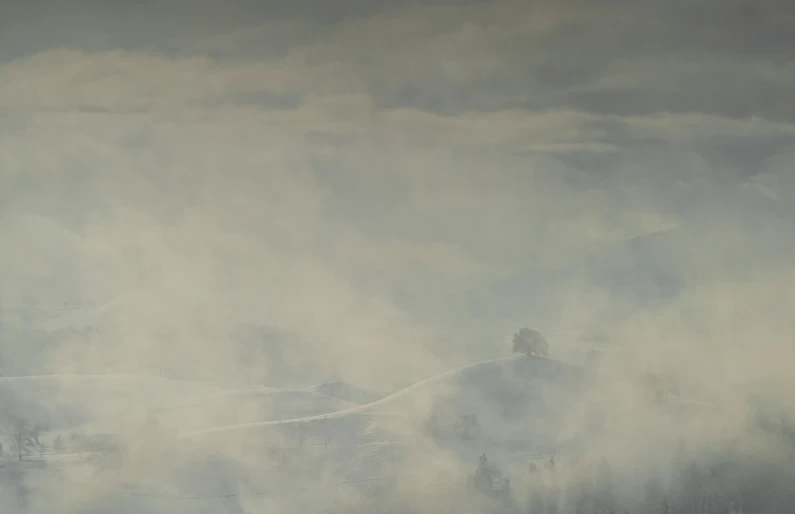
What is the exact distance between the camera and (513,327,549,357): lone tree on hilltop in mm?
6152

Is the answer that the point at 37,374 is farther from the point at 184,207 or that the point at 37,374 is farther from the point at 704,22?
the point at 704,22

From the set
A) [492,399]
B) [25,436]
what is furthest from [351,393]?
[25,436]

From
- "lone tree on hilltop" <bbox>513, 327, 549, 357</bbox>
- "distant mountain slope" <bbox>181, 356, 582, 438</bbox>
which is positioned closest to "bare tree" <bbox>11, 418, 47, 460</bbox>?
"distant mountain slope" <bbox>181, 356, 582, 438</bbox>

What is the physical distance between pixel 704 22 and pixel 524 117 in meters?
1.16

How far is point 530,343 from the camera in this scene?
6.17 meters

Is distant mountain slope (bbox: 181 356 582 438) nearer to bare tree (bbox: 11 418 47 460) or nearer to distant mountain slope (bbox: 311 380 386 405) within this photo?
distant mountain slope (bbox: 311 380 386 405)

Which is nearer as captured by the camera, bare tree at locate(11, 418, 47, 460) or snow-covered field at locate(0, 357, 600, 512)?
snow-covered field at locate(0, 357, 600, 512)

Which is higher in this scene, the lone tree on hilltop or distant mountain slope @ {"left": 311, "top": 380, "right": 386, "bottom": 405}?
the lone tree on hilltop

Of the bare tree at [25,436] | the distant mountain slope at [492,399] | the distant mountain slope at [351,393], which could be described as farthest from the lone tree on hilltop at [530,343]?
the bare tree at [25,436]

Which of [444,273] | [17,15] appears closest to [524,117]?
[444,273]

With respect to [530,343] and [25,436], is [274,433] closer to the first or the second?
[25,436]

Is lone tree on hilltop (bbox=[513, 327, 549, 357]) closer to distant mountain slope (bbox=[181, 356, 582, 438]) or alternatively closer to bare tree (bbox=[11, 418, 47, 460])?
distant mountain slope (bbox=[181, 356, 582, 438])

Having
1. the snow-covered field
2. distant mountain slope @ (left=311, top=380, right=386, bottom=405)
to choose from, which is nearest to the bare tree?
the snow-covered field

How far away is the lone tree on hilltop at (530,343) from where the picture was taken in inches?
242
